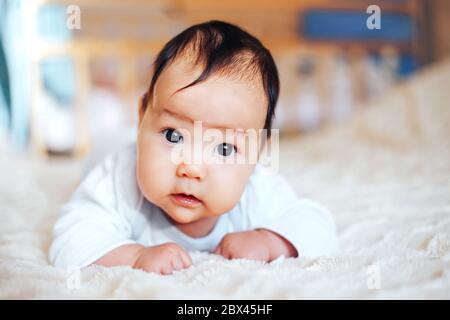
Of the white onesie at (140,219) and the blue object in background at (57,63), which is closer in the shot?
the white onesie at (140,219)

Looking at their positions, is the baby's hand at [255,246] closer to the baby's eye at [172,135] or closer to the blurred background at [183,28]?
the baby's eye at [172,135]

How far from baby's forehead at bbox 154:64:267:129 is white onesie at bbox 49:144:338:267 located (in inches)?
6.9

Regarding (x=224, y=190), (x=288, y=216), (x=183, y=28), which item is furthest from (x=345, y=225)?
(x=183, y=28)

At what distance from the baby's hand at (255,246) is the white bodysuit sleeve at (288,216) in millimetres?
13

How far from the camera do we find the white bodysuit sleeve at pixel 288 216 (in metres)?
0.71

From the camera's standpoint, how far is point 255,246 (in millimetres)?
689

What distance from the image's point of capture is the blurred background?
2385 mm

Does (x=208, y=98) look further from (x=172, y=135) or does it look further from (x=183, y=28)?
(x=183, y=28)

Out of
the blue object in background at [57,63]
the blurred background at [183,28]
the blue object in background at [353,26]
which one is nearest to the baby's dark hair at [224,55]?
the blurred background at [183,28]

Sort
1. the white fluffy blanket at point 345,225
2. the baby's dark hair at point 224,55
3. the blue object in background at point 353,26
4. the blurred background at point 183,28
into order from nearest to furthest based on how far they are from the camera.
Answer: the white fluffy blanket at point 345,225 → the baby's dark hair at point 224,55 → the blurred background at point 183,28 → the blue object in background at point 353,26

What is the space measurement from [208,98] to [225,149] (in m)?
0.07

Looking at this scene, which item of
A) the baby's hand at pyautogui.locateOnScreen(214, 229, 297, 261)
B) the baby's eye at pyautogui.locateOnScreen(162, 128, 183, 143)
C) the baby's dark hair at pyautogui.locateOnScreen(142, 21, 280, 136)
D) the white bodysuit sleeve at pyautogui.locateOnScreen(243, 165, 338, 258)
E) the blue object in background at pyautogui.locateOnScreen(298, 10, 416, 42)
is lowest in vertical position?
the baby's hand at pyautogui.locateOnScreen(214, 229, 297, 261)

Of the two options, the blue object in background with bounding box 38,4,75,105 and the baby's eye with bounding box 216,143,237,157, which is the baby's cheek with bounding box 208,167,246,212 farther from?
the blue object in background with bounding box 38,4,75,105

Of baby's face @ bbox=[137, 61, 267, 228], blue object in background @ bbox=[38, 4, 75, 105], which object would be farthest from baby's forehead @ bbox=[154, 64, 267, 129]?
blue object in background @ bbox=[38, 4, 75, 105]
